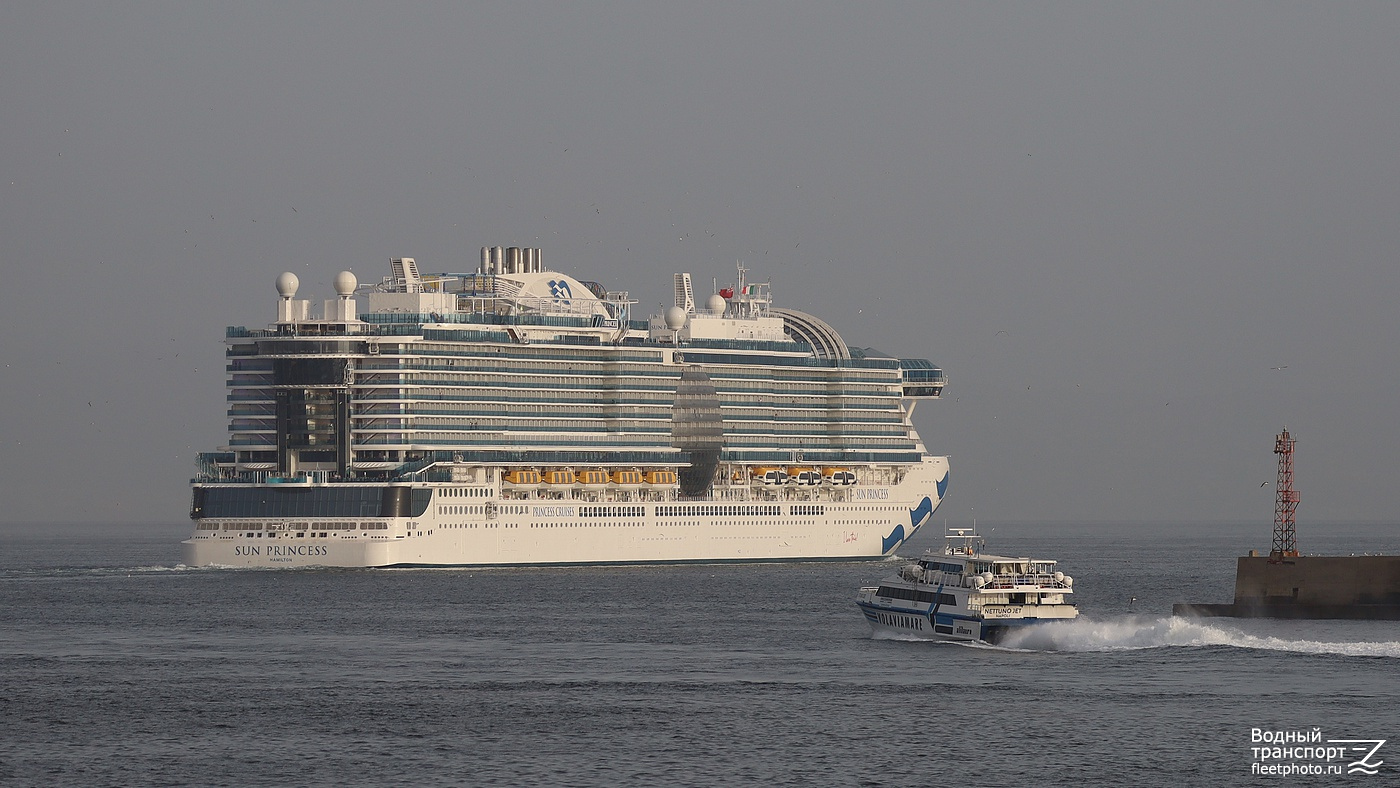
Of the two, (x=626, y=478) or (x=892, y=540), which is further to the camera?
(x=892, y=540)

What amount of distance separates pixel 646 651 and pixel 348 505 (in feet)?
136

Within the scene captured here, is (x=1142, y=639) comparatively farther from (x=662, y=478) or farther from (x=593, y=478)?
(x=662, y=478)

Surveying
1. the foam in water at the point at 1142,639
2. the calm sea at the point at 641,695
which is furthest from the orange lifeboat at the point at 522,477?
the foam in water at the point at 1142,639

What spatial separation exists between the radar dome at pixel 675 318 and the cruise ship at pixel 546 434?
14 centimetres

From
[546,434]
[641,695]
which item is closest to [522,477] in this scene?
[546,434]

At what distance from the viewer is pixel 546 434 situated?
122938 millimetres

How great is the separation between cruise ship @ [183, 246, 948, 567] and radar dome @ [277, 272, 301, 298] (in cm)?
10

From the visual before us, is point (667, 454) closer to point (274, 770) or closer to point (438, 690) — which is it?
point (438, 690)

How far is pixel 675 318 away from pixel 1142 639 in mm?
62014

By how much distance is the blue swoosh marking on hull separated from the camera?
454ft

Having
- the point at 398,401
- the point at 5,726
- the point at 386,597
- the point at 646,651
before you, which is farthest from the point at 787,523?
the point at 5,726

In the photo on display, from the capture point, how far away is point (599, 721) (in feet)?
187

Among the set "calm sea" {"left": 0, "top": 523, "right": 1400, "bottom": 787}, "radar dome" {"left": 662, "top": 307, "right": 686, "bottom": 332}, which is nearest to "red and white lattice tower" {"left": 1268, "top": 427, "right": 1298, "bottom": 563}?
"calm sea" {"left": 0, "top": 523, "right": 1400, "bottom": 787}

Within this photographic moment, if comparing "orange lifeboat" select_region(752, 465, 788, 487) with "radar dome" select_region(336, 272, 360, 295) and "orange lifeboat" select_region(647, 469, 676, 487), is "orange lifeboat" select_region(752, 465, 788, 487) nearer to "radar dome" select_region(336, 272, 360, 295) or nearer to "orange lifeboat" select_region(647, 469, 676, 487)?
"orange lifeboat" select_region(647, 469, 676, 487)
